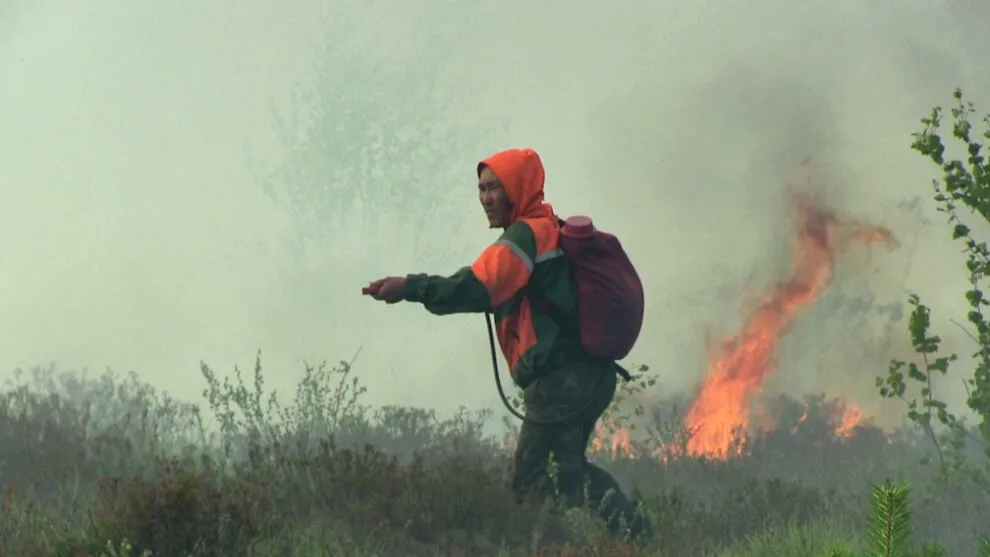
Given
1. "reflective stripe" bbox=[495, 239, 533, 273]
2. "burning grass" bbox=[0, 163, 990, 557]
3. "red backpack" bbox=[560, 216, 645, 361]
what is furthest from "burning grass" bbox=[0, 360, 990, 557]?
"reflective stripe" bbox=[495, 239, 533, 273]

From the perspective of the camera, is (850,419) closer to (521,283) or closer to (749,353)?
(749,353)

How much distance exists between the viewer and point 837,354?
11234mm

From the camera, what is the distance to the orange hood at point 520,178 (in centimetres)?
619

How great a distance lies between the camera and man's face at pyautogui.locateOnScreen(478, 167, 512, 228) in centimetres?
621

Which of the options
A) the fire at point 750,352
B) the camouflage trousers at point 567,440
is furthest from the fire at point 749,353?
the camouflage trousers at point 567,440

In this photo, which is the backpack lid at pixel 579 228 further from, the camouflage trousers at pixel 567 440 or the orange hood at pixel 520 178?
the camouflage trousers at pixel 567 440

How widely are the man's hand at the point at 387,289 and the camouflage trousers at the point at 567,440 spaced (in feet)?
3.18

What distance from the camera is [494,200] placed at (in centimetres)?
622

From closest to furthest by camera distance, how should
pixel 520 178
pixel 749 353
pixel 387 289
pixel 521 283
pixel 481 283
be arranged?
pixel 387 289, pixel 481 283, pixel 521 283, pixel 520 178, pixel 749 353

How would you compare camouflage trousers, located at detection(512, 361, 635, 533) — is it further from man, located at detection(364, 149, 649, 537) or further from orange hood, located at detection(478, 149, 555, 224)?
orange hood, located at detection(478, 149, 555, 224)

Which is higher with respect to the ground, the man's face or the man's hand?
the man's face

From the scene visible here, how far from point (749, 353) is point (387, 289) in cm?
470

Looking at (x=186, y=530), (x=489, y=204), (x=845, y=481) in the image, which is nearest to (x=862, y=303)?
(x=845, y=481)

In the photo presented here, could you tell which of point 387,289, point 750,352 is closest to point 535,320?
point 387,289
